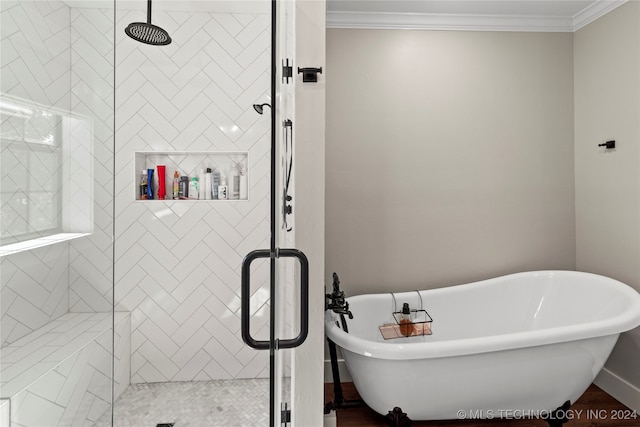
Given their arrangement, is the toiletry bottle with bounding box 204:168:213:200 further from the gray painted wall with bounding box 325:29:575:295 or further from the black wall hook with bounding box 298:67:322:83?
the black wall hook with bounding box 298:67:322:83

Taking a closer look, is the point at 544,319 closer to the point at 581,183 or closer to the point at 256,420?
the point at 581,183

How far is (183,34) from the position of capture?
230 cm

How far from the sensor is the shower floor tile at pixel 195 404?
1.94 meters

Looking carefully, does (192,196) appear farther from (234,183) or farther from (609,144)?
(609,144)

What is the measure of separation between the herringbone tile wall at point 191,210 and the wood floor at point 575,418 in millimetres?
669

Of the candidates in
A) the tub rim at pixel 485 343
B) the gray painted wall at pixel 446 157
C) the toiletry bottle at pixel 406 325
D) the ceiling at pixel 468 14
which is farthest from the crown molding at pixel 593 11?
the toiletry bottle at pixel 406 325

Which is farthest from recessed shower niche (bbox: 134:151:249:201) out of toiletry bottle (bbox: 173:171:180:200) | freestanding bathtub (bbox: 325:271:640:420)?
freestanding bathtub (bbox: 325:271:640:420)

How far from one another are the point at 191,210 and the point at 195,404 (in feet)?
3.78

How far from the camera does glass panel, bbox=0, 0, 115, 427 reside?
80 centimetres

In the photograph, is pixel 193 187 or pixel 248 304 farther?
pixel 193 187

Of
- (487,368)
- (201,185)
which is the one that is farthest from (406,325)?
(201,185)

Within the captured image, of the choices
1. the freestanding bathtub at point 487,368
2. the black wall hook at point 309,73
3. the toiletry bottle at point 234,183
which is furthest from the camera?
the toiletry bottle at point 234,183

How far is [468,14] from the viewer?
242cm

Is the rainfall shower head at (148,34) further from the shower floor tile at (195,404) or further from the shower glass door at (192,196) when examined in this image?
the shower floor tile at (195,404)
